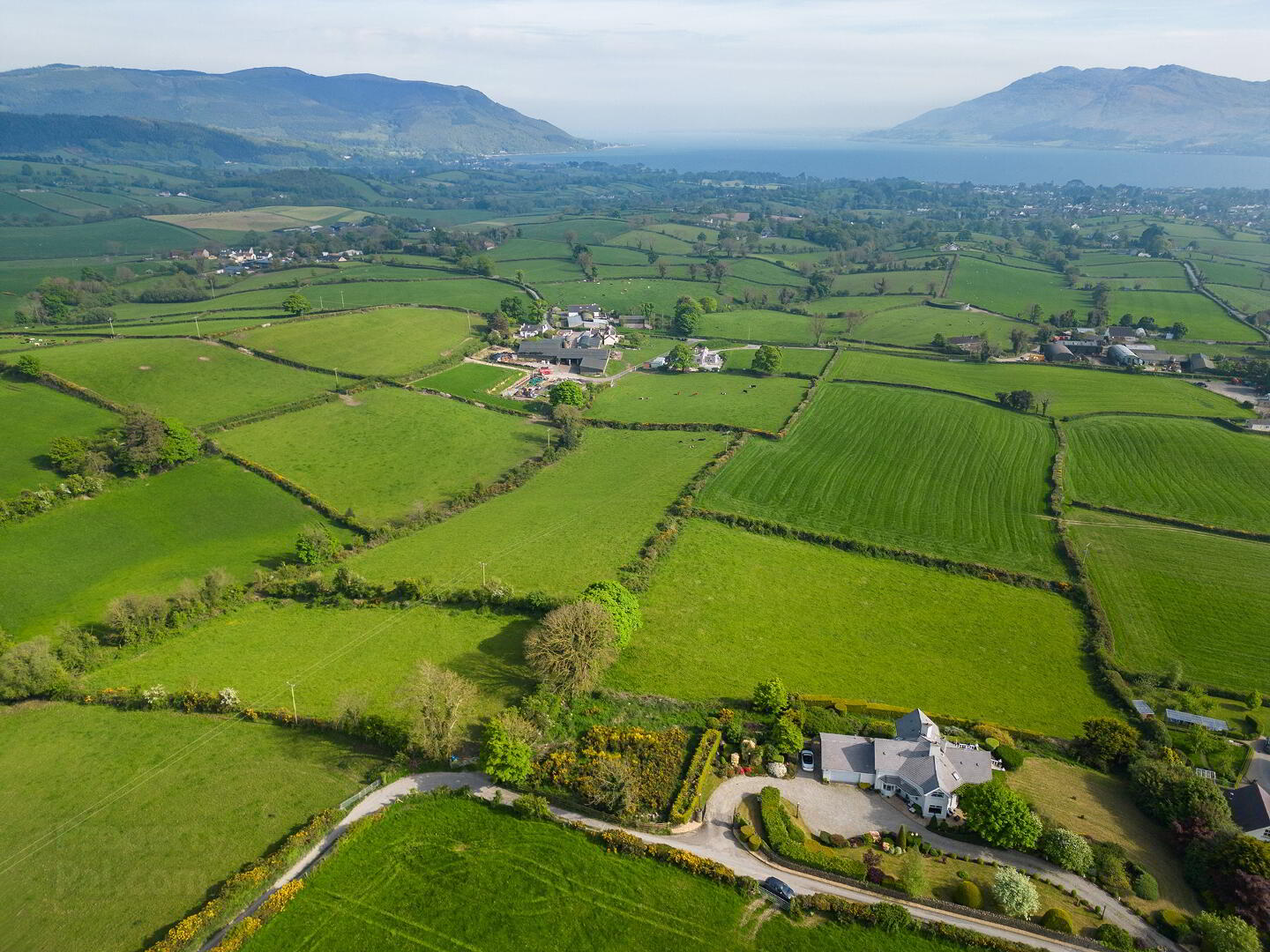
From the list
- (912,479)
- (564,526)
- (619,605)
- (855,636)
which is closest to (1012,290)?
(912,479)

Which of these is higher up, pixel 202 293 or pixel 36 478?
pixel 202 293

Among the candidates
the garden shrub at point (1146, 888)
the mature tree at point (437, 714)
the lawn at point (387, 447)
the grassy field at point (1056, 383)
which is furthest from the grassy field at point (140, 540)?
the grassy field at point (1056, 383)

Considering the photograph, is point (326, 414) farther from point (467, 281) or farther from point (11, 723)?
point (467, 281)

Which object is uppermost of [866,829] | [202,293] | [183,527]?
[202,293]

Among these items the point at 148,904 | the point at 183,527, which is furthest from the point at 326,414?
the point at 148,904

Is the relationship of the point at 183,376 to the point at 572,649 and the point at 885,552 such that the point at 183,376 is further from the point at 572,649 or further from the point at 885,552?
the point at 885,552

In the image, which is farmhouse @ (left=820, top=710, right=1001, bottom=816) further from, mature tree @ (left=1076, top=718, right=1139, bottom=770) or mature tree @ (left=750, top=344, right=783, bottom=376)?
mature tree @ (left=750, top=344, right=783, bottom=376)
